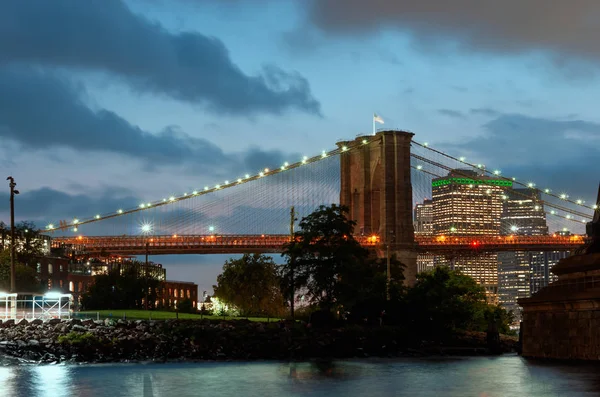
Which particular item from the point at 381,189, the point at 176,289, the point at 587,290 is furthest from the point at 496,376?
the point at 176,289

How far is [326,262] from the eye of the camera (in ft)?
232

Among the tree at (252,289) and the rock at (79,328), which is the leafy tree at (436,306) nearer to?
the tree at (252,289)

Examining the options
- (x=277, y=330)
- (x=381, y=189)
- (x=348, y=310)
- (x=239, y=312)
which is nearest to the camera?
(x=277, y=330)

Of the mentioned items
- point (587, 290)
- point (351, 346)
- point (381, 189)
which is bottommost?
point (351, 346)

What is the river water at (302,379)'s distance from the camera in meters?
34.0

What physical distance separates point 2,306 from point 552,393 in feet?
138

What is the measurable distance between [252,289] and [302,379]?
48415 millimetres

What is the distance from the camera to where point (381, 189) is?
113312 mm

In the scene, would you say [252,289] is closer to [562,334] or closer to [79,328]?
[79,328]

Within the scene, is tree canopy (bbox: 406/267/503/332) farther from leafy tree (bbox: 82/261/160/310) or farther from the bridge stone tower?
the bridge stone tower

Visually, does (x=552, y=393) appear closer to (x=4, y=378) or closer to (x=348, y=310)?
(x=4, y=378)

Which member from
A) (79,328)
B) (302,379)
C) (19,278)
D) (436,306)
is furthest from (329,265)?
(19,278)

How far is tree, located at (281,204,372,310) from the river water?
1794cm

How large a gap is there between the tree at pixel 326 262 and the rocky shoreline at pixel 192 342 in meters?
4.73
